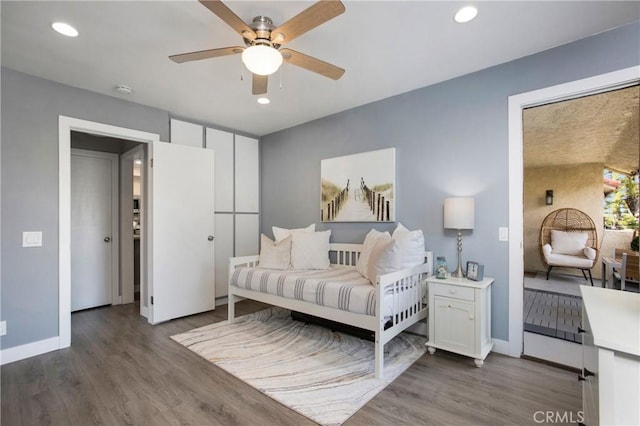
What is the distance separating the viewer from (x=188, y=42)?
219 centimetres

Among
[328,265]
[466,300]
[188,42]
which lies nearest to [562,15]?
[466,300]

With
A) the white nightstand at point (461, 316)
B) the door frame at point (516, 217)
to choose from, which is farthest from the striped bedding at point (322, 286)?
the door frame at point (516, 217)

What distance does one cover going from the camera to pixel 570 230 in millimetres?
5391

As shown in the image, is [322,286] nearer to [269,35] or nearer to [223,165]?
[269,35]

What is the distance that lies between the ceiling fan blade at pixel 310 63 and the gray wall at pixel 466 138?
1.35m

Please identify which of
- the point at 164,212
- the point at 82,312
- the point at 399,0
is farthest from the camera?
the point at 82,312

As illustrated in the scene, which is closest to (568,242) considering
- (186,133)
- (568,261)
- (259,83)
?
(568,261)

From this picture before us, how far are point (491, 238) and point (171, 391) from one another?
9.16ft

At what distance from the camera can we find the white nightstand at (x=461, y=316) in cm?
233

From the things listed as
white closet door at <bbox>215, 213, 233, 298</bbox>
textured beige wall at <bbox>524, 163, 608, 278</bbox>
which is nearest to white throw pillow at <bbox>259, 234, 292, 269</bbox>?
white closet door at <bbox>215, 213, 233, 298</bbox>

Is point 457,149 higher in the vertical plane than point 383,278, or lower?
higher

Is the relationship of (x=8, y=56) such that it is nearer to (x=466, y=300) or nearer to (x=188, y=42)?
(x=188, y=42)

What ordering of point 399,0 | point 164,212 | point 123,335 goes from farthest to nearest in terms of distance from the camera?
point 164,212, point 123,335, point 399,0

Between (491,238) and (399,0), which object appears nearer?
(399,0)
